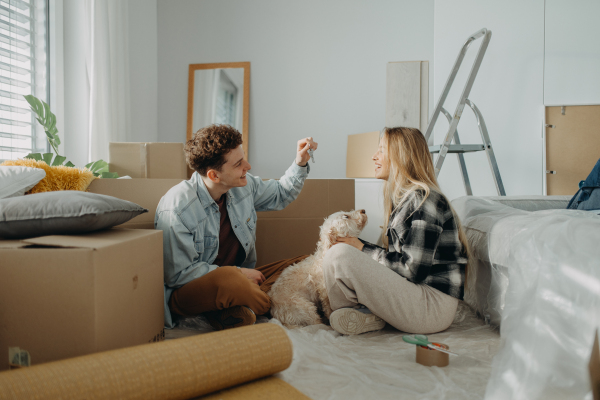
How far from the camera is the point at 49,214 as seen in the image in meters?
1.11

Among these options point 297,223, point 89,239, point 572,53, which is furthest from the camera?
point 572,53

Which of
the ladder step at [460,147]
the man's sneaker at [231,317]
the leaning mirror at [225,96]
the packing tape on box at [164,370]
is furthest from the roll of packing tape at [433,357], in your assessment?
the leaning mirror at [225,96]

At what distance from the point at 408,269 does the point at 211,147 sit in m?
0.88

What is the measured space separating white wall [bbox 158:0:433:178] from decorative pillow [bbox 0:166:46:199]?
228 cm

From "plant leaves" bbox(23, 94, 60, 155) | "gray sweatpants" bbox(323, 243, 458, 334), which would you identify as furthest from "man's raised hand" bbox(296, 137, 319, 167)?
"plant leaves" bbox(23, 94, 60, 155)

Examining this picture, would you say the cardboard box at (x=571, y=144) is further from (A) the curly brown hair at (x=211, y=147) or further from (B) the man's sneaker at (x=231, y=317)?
(B) the man's sneaker at (x=231, y=317)

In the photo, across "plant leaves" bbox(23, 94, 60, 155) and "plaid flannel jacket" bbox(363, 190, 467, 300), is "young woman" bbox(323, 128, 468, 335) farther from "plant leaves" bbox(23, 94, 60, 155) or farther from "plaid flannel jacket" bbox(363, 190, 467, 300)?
"plant leaves" bbox(23, 94, 60, 155)

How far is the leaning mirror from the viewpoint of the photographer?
3721 millimetres

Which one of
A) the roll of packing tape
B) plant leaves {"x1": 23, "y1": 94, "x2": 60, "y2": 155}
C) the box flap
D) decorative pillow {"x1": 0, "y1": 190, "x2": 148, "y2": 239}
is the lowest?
the roll of packing tape

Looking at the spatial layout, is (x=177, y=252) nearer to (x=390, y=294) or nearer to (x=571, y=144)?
(x=390, y=294)

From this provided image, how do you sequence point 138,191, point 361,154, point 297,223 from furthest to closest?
point 361,154 → point 297,223 → point 138,191

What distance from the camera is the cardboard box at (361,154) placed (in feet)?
10.3

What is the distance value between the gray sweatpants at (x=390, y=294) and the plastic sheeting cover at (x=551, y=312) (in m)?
0.35

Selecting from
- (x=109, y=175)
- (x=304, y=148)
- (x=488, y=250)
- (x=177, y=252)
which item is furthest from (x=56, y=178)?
(x=488, y=250)
